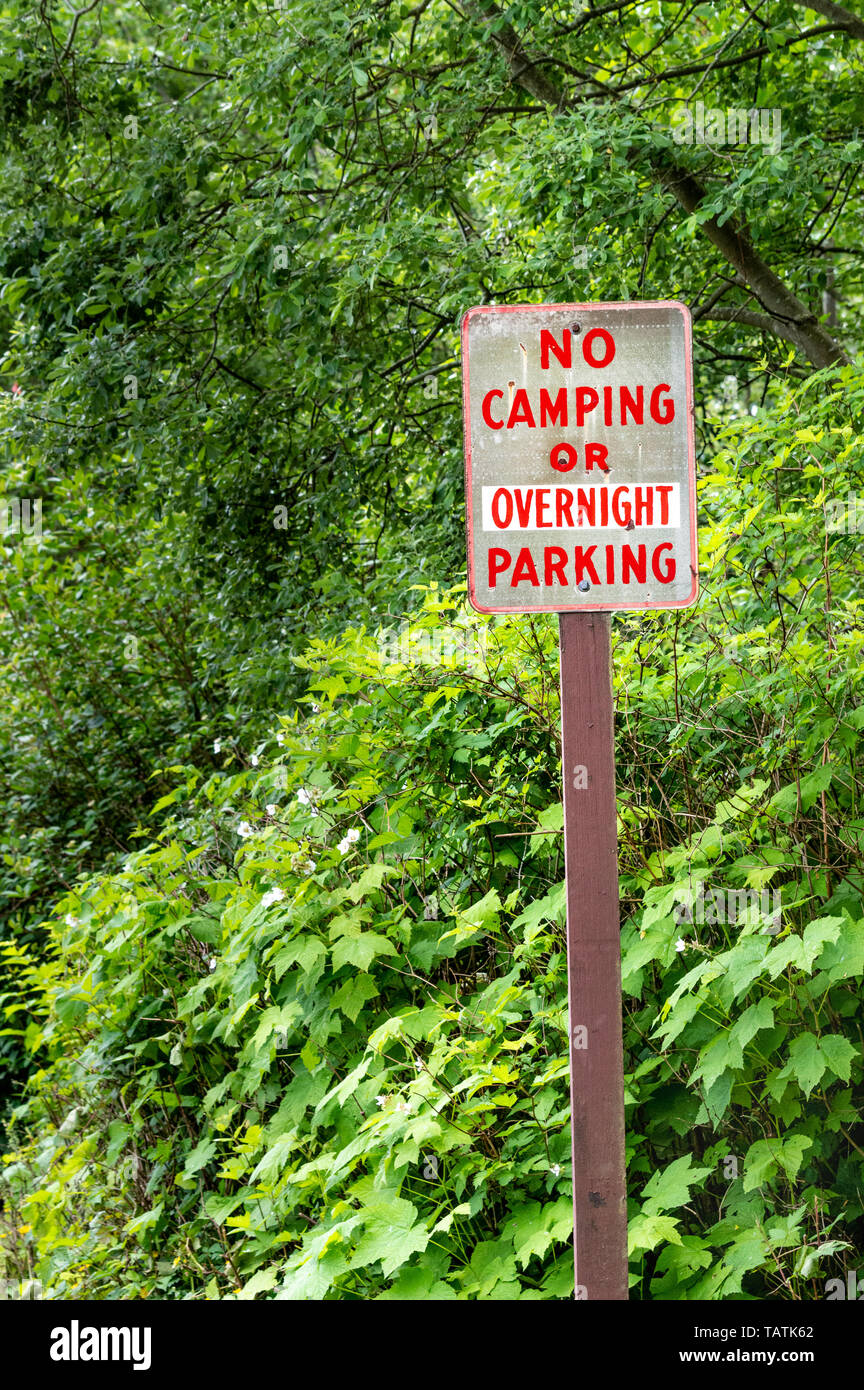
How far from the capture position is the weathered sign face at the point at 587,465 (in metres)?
2.30

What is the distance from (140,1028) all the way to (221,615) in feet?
11.8

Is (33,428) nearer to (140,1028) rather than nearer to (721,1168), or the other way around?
(140,1028)

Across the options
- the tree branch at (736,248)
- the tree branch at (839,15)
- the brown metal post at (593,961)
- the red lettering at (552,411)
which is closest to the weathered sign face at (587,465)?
the red lettering at (552,411)

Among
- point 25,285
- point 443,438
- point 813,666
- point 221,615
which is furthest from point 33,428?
point 813,666

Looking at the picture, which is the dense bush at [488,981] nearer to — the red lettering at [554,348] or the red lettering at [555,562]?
the red lettering at [555,562]

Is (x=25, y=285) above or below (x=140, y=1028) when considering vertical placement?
above

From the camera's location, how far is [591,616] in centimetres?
235

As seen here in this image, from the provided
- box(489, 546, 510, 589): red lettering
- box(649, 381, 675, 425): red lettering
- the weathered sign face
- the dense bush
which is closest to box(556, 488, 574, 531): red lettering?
the weathered sign face

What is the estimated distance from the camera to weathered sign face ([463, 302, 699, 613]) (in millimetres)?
2305

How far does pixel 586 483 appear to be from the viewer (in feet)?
7.56

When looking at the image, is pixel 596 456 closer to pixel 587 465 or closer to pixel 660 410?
pixel 587 465

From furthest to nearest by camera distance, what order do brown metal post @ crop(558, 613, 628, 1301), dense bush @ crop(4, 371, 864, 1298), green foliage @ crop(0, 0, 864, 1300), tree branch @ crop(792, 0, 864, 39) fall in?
tree branch @ crop(792, 0, 864, 39)
green foliage @ crop(0, 0, 864, 1300)
dense bush @ crop(4, 371, 864, 1298)
brown metal post @ crop(558, 613, 628, 1301)

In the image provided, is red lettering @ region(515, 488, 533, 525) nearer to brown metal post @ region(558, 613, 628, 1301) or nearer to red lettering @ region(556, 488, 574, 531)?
red lettering @ region(556, 488, 574, 531)

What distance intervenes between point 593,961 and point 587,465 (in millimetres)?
943
